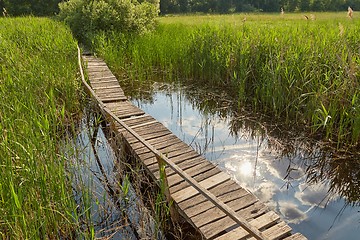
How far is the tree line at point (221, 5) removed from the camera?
24797 millimetres

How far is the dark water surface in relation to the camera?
349 centimetres

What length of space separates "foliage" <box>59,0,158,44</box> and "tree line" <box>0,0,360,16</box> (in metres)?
16.1

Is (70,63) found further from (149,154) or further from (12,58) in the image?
(149,154)

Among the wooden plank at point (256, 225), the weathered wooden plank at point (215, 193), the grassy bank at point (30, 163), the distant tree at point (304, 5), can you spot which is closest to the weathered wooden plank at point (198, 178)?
the weathered wooden plank at point (215, 193)

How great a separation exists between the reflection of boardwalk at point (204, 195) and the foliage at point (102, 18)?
20.9ft

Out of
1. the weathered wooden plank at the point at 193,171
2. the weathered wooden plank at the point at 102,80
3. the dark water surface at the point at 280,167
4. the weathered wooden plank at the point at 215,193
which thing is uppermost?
the weathered wooden plank at the point at 102,80

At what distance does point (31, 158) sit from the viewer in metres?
2.58

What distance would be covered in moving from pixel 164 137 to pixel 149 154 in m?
0.53

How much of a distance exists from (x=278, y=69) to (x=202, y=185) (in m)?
2.90

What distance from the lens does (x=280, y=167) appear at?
14.4 feet

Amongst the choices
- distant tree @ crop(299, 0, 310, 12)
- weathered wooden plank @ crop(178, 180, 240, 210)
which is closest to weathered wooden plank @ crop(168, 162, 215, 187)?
weathered wooden plank @ crop(178, 180, 240, 210)

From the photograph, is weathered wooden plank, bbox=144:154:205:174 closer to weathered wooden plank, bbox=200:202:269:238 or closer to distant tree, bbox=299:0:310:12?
weathered wooden plank, bbox=200:202:269:238

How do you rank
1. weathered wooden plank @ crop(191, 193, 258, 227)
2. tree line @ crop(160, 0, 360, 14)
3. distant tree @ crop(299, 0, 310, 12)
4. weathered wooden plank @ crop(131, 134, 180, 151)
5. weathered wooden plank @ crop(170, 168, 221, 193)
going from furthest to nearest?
1. distant tree @ crop(299, 0, 310, 12)
2. tree line @ crop(160, 0, 360, 14)
3. weathered wooden plank @ crop(131, 134, 180, 151)
4. weathered wooden plank @ crop(170, 168, 221, 193)
5. weathered wooden plank @ crop(191, 193, 258, 227)

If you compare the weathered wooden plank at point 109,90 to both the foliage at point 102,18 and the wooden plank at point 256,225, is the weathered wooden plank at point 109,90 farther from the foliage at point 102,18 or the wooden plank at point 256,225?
the foliage at point 102,18
